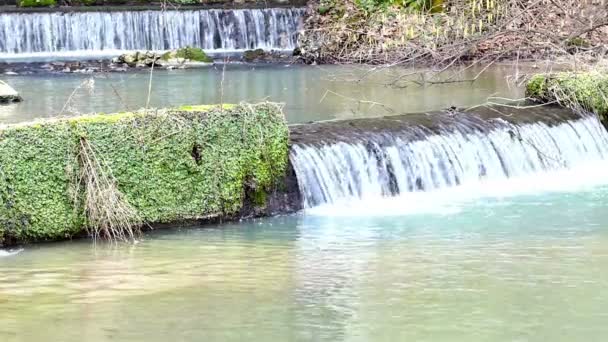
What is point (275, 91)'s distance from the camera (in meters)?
22.7

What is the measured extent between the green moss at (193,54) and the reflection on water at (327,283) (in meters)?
17.1

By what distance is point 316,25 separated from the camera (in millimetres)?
31750

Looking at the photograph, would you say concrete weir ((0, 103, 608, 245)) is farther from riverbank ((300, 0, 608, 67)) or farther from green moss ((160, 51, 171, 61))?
green moss ((160, 51, 171, 61))

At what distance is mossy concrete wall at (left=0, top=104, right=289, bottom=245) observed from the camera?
10930 mm

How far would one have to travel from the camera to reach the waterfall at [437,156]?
13562 millimetres

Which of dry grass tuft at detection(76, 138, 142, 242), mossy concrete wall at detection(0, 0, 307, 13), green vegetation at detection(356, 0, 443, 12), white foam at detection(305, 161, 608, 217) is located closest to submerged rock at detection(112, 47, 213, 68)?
mossy concrete wall at detection(0, 0, 307, 13)

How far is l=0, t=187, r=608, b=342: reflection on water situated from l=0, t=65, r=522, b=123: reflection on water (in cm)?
586

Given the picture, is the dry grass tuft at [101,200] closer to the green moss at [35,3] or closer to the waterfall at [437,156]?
the waterfall at [437,156]

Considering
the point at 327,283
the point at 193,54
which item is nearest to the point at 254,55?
the point at 193,54

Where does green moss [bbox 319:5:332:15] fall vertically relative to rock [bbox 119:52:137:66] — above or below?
above

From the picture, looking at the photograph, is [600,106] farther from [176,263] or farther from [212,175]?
[176,263]

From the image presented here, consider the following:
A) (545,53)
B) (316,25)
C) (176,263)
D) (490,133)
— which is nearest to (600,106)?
(490,133)

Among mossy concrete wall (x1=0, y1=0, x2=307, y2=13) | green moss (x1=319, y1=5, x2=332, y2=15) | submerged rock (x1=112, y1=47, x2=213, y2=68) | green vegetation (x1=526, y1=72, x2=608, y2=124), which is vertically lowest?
green vegetation (x1=526, y1=72, x2=608, y2=124)

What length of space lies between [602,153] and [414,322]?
9294mm
